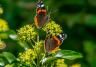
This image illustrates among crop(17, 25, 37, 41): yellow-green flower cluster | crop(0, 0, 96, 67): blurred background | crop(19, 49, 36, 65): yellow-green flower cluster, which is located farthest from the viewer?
crop(0, 0, 96, 67): blurred background

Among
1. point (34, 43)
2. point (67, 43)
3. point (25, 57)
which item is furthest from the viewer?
point (67, 43)

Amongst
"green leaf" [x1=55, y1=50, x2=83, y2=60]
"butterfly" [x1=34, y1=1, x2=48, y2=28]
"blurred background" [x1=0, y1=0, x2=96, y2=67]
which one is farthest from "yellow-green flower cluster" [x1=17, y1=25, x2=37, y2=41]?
"blurred background" [x1=0, y1=0, x2=96, y2=67]

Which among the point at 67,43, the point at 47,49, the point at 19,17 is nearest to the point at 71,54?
the point at 47,49

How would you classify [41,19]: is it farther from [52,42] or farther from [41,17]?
[52,42]

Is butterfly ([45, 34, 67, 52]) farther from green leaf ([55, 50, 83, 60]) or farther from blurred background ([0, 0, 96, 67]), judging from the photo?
blurred background ([0, 0, 96, 67])

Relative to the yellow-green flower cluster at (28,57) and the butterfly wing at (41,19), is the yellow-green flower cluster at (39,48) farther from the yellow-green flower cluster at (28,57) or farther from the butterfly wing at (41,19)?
the butterfly wing at (41,19)

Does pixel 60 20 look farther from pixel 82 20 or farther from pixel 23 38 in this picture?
pixel 23 38

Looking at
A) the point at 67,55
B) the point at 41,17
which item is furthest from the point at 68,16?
the point at 67,55

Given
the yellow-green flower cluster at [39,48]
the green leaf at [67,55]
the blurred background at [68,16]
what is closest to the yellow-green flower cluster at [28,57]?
the yellow-green flower cluster at [39,48]
